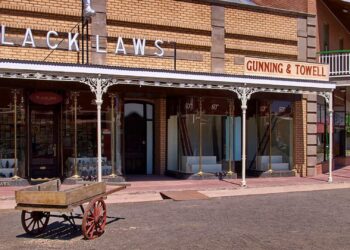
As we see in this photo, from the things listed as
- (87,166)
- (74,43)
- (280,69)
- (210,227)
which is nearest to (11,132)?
(87,166)

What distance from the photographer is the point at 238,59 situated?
1800 centimetres

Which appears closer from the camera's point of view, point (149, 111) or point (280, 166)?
point (149, 111)

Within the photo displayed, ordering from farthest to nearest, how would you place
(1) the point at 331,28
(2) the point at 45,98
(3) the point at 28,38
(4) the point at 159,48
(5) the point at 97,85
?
(1) the point at 331,28 < (4) the point at 159,48 < (2) the point at 45,98 < (3) the point at 28,38 < (5) the point at 97,85

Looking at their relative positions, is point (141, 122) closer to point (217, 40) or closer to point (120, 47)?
point (120, 47)

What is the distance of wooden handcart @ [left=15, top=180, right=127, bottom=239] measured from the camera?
7922 mm

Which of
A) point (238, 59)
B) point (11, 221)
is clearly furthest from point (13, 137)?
point (238, 59)

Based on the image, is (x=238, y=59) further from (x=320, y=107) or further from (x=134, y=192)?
(x=134, y=192)

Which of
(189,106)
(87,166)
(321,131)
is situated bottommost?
(87,166)

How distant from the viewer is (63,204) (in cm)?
785

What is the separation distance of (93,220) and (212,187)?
7.21 meters

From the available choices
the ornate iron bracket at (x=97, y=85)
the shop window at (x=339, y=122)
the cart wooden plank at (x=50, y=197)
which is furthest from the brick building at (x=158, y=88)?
the shop window at (x=339, y=122)

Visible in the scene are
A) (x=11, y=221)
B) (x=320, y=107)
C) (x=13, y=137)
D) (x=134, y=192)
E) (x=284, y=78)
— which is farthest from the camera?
(x=320, y=107)

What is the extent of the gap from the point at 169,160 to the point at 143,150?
40.4 inches

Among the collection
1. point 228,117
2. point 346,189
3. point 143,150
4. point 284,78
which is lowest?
point 346,189
